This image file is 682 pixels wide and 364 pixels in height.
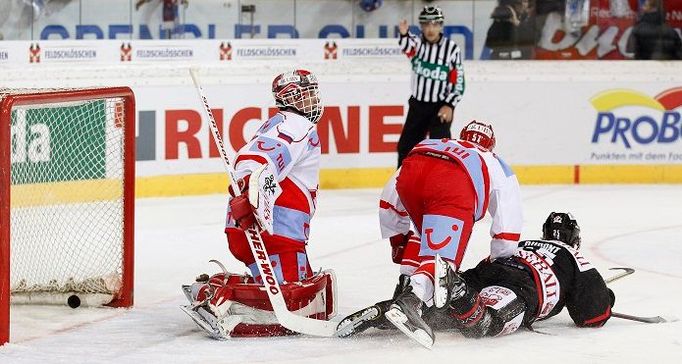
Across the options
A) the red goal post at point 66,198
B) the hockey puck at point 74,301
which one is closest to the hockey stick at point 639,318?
the red goal post at point 66,198

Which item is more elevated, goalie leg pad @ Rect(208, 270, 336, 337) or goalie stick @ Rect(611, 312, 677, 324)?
goalie leg pad @ Rect(208, 270, 336, 337)

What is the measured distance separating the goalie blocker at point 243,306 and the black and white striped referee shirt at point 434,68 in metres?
3.82

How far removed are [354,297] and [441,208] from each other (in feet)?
3.49

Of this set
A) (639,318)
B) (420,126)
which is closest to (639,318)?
(639,318)

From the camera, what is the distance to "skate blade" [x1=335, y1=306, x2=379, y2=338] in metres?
4.58

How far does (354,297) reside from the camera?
18.7 feet

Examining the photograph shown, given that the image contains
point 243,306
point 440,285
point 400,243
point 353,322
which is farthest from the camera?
point 400,243

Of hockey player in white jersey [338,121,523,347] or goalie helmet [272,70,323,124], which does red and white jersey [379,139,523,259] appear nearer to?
hockey player in white jersey [338,121,523,347]

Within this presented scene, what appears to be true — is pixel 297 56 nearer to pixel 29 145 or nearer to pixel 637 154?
pixel 637 154

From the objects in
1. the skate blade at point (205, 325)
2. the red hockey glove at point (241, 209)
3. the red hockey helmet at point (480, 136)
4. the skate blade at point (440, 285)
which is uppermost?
the red hockey helmet at point (480, 136)

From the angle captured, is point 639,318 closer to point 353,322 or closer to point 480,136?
point 480,136

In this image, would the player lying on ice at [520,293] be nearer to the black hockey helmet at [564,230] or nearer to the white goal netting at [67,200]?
the black hockey helmet at [564,230]

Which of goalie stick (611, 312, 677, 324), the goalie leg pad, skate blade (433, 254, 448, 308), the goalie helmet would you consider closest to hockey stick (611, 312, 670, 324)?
goalie stick (611, 312, 677, 324)

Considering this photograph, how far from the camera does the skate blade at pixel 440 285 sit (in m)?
4.50
